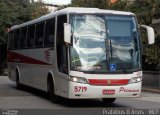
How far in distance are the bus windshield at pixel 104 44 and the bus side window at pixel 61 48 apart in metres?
0.46

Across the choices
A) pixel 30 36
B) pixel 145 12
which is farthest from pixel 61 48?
pixel 145 12

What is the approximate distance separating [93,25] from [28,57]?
6119mm

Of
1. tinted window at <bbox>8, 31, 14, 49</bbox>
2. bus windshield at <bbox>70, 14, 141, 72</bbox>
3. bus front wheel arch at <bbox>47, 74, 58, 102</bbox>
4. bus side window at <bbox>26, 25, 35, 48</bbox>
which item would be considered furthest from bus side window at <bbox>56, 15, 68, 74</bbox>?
tinted window at <bbox>8, 31, 14, 49</bbox>

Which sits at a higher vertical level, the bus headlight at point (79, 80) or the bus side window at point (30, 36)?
the bus side window at point (30, 36)

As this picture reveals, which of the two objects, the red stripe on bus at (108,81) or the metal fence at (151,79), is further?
the metal fence at (151,79)

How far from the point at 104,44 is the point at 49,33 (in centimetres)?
301

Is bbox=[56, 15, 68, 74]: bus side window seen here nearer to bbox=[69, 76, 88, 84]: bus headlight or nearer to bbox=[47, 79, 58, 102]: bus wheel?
bbox=[69, 76, 88, 84]: bus headlight

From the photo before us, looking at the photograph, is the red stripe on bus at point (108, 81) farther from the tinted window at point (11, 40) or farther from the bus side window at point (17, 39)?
the tinted window at point (11, 40)

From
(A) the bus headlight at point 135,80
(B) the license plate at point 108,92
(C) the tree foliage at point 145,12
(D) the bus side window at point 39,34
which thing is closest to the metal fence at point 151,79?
(C) the tree foliage at point 145,12

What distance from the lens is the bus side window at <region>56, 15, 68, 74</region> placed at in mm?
16423

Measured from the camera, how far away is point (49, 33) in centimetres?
1848

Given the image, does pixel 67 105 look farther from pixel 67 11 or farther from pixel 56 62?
pixel 67 11

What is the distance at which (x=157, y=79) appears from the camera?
31.5 meters

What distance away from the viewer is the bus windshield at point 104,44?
15961 mm
